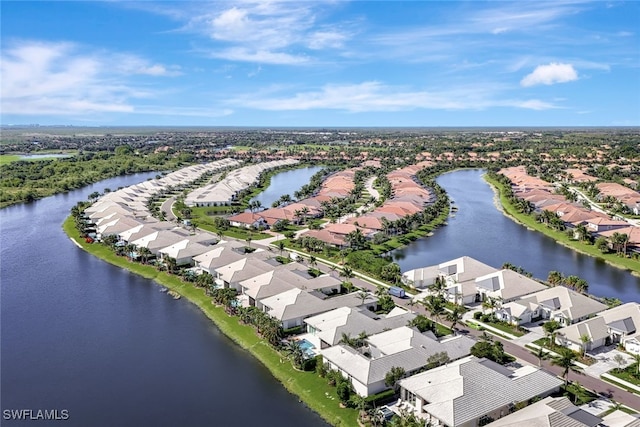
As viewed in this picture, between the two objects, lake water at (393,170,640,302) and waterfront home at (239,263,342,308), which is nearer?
waterfront home at (239,263,342,308)

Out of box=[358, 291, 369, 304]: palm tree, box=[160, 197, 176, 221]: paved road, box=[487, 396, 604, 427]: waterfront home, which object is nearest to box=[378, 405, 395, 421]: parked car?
box=[487, 396, 604, 427]: waterfront home

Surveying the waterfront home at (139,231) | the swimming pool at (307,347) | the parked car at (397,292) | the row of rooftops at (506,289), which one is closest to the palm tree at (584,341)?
the row of rooftops at (506,289)

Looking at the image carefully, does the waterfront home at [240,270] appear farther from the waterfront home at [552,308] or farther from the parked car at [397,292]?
the waterfront home at [552,308]

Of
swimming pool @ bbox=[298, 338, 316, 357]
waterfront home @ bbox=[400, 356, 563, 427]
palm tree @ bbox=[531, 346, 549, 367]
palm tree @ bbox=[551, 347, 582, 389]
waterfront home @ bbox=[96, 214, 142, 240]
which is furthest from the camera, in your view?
waterfront home @ bbox=[96, 214, 142, 240]

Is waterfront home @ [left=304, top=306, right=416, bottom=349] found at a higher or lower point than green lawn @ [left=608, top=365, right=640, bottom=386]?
higher

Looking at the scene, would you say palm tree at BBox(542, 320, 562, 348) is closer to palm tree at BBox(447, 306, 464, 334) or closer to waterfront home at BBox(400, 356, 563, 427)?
waterfront home at BBox(400, 356, 563, 427)

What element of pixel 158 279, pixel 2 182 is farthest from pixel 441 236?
pixel 2 182

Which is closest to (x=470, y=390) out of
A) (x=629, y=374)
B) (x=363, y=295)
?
(x=629, y=374)
